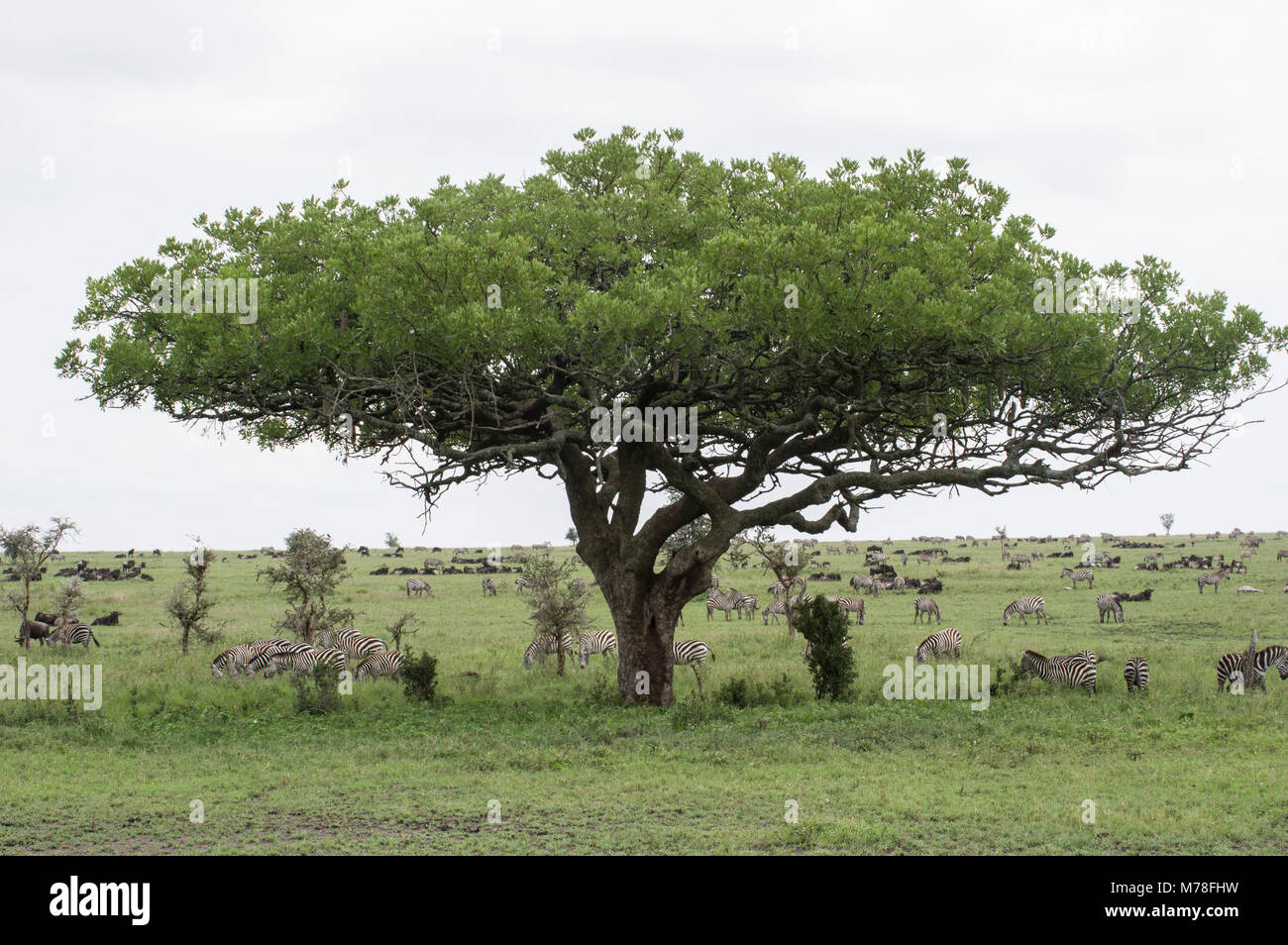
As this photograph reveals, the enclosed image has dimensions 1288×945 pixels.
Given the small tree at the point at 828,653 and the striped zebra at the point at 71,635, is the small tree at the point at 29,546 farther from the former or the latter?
the small tree at the point at 828,653

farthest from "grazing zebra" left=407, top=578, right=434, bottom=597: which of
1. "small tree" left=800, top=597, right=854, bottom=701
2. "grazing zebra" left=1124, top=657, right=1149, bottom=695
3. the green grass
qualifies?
"grazing zebra" left=1124, top=657, right=1149, bottom=695

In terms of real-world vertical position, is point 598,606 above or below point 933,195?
below

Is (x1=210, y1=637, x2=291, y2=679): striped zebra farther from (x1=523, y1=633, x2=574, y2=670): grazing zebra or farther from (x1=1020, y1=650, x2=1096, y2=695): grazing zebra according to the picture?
(x1=1020, y1=650, x2=1096, y2=695): grazing zebra

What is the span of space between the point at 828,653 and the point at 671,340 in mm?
8160

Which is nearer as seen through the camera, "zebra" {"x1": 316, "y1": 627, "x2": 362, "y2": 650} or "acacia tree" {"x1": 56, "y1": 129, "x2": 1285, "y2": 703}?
"acacia tree" {"x1": 56, "y1": 129, "x2": 1285, "y2": 703}

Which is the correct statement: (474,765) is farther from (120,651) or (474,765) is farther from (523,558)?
(120,651)

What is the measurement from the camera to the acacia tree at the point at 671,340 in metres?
15.4

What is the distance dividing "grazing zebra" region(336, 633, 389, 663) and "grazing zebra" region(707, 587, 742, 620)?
59.4ft

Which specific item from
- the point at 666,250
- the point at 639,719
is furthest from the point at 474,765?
the point at 666,250

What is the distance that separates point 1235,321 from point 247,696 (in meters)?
20.6

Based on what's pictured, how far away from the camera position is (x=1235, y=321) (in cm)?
1809

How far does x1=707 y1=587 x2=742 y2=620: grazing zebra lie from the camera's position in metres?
43.7

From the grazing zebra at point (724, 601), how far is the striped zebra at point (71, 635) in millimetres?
22820

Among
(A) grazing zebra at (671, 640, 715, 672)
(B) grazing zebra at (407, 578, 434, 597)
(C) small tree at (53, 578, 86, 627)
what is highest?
(C) small tree at (53, 578, 86, 627)
